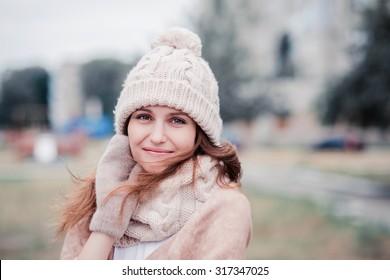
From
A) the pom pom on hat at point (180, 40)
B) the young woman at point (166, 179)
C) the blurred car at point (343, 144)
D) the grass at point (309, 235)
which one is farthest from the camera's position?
the blurred car at point (343, 144)

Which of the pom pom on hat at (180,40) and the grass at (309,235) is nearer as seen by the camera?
the pom pom on hat at (180,40)

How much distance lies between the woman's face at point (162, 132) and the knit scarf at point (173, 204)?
5 cm

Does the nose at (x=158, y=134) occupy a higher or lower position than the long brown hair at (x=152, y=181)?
higher

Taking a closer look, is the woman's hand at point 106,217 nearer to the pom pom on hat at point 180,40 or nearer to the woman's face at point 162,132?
the woman's face at point 162,132

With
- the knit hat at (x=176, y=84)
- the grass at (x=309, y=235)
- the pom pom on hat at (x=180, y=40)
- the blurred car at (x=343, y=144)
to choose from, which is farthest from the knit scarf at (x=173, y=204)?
the blurred car at (x=343, y=144)

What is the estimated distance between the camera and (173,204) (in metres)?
1.11

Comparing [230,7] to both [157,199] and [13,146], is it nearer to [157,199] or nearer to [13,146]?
[13,146]

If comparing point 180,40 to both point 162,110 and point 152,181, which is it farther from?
point 152,181

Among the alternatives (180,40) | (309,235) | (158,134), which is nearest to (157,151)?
(158,134)

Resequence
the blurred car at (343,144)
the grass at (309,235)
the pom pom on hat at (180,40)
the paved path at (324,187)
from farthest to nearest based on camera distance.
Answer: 1. the blurred car at (343,144)
2. the paved path at (324,187)
3. the grass at (309,235)
4. the pom pom on hat at (180,40)

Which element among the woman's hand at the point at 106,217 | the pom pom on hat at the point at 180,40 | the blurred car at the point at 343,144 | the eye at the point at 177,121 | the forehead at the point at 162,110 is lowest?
the blurred car at the point at 343,144

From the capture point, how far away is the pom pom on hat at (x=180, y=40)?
1193 mm

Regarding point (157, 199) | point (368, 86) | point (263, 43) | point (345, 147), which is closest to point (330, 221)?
point (345, 147)

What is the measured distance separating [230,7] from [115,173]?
218 inches
